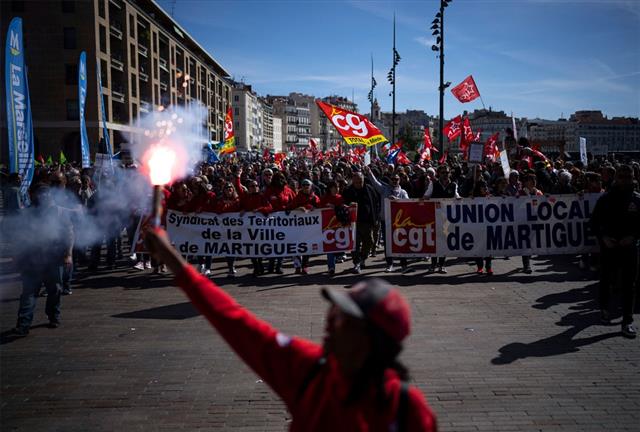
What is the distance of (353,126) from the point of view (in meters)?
17.3

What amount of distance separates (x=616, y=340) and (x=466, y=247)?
4587 millimetres

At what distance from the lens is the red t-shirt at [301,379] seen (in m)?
1.70

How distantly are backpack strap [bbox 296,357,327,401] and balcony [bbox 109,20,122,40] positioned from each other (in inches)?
2016

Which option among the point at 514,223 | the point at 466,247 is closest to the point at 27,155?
the point at 466,247

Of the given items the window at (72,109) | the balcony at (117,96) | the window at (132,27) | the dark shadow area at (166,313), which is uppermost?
the window at (132,27)

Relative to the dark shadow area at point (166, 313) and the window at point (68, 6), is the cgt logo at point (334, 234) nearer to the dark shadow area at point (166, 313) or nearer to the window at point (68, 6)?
the dark shadow area at point (166, 313)

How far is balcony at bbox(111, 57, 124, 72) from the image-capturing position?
154ft

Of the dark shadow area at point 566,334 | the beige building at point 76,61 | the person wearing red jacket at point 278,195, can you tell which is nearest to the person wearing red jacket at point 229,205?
the person wearing red jacket at point 278,195

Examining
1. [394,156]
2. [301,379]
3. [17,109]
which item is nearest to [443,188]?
[17,109]

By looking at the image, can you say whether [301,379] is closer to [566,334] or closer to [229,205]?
[566,334]

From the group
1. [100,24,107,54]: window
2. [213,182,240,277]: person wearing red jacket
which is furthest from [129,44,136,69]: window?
[213,182,240,277]: person wearing red jacket

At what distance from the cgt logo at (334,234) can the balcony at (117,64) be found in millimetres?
42539

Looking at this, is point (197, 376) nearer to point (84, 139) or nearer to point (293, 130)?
point (84, 139)

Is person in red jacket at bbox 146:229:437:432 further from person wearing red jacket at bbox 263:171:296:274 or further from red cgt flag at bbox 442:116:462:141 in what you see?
red cgt flag at bbox 442:116:462:141
